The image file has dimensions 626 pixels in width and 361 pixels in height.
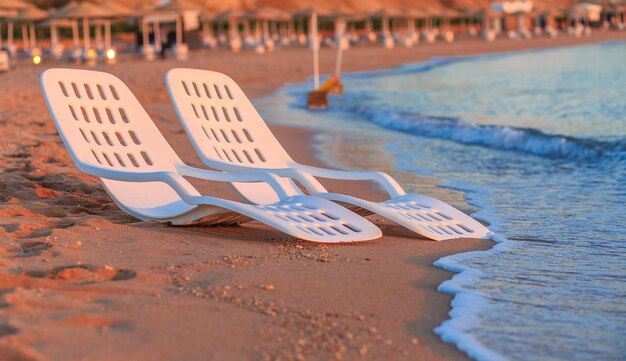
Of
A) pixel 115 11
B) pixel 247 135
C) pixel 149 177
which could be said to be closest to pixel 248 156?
pixel 247 135

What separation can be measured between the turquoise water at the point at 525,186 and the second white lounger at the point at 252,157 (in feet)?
1.26

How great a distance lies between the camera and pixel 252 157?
5.75 meters

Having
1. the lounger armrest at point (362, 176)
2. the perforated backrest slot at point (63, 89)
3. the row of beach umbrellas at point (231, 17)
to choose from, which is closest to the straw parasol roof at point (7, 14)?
the row of beach umbrellas at point (231, 17)

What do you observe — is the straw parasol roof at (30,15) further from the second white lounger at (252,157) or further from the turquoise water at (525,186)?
the second white lounger at (252,157)

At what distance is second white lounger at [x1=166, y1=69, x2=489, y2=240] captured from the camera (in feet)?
16.4

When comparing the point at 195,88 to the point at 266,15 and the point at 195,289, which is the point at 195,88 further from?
the point at 266,15

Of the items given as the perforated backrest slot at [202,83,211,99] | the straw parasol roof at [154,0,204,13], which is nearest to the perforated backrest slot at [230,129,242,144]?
the perforated backrest slot at [202,83,211,99]

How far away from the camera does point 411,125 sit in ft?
41.9

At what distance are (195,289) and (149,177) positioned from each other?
1.42 metres

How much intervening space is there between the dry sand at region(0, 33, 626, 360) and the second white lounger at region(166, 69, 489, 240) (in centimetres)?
15

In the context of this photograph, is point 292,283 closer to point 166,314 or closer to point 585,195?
point 166,314

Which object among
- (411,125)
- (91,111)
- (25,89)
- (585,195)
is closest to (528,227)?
(585,195)

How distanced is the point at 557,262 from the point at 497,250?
364 mm

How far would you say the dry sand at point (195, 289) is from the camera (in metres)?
2.92
